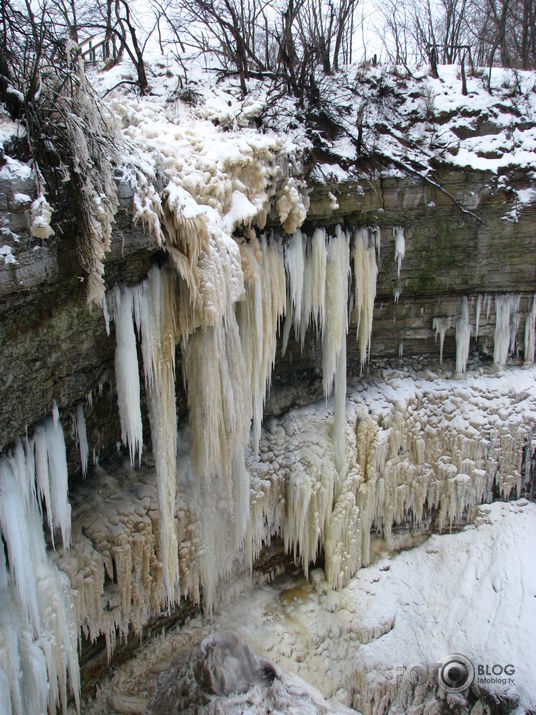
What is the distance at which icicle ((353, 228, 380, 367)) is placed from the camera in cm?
669

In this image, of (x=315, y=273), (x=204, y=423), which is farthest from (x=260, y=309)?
(x=204, y=423)

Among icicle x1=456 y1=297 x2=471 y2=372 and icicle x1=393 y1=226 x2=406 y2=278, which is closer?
icicle x1=393 y1=226 x2=406 y2=278

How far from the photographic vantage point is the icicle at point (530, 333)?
789 centimetres

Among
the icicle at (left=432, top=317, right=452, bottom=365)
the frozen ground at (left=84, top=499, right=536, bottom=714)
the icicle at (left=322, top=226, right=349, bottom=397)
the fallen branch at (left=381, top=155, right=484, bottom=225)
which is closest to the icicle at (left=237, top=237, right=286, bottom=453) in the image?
the icicle at (left=322, top=226, right=349, bottom=397)

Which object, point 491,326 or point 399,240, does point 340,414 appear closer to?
point 399,240

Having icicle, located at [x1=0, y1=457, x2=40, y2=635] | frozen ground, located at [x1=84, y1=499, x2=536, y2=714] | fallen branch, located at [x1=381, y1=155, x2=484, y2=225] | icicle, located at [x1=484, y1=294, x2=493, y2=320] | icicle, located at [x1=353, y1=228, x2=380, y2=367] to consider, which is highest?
fallen branch, located at [x1=381, y1=155, x2=484, y2=225]

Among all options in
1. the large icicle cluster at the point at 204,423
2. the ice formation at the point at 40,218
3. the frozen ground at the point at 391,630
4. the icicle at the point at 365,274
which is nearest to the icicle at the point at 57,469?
the large icicle cluster at the point at 204,423

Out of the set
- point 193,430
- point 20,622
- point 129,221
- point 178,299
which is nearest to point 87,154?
point 129,221

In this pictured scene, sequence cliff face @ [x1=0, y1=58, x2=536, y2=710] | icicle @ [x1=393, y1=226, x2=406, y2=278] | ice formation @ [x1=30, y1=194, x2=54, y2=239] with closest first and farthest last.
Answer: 1. ice formation @ [x1=30, y1=194, x2=54, y2=239]
2. cliff face @ [x1=0, y1=58, x2=536, y2=710]
3. icicle @ [x1=393, y1=226, x2=406, y2=278]

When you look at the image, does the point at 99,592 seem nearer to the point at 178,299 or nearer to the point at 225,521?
the point at 225,521

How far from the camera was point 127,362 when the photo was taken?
4141 mm

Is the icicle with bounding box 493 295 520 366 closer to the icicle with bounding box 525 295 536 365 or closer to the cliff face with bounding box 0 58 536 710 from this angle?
the cliff face with bounding box 0 58 536 710

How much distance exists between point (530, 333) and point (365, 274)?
10.3 ft

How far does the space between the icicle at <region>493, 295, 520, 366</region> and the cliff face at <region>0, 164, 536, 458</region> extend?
102mm
